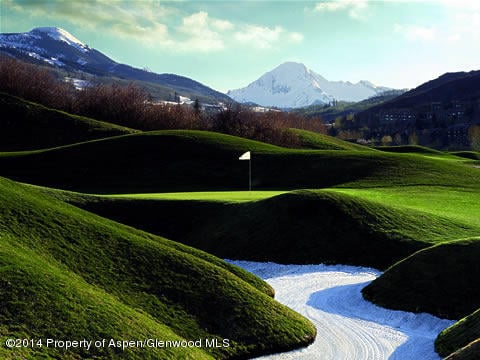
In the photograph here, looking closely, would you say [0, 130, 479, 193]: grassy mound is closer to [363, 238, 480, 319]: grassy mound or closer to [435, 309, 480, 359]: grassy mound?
[363, 238, 480, 319]: grassy mound

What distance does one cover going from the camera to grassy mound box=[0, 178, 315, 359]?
1535 centimetres

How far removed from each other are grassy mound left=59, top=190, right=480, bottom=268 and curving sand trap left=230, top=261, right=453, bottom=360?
2.51 meters

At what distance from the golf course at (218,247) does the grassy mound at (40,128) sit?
3308 centimetres

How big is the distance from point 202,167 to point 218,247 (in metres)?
35.6

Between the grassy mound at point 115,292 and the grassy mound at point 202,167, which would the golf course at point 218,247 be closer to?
the grassy mound at point 115,292

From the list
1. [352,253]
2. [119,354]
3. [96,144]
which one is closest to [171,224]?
[352,253]

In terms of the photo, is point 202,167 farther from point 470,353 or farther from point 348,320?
point 470,353

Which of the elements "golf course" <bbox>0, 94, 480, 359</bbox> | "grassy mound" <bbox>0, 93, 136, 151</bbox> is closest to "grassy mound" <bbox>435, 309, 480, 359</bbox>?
"golf course" <bbox>0, 94, 480, 359</bbox>

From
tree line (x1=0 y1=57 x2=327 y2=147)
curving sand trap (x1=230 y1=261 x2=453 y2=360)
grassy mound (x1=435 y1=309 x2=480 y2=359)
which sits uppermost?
tree line (x1=0 y1=57 x2=327 y2=147)

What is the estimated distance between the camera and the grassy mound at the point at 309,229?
32875mm

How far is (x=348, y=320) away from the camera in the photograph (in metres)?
22.5

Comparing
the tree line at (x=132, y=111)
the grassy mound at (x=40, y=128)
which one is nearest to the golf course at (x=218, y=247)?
the grassy mound at (x=40, y=128)

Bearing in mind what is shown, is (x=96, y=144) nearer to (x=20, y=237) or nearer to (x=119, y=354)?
(x=20, y=237)

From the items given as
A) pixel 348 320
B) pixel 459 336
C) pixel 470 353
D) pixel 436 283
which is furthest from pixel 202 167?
pixel 470 353
